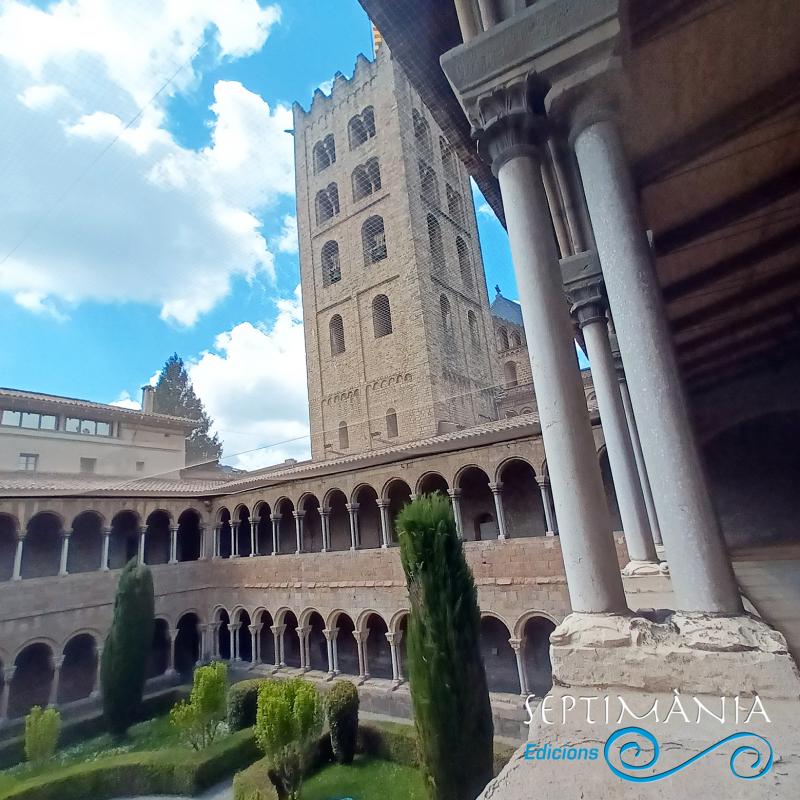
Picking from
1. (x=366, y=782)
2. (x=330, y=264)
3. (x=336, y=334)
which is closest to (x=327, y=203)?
(x=330, y=264)

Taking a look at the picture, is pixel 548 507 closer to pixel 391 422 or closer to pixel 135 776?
pixel 391 422

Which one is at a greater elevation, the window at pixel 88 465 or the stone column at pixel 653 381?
the window at pixel 88 465

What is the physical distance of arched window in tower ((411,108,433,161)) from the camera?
24.9 m

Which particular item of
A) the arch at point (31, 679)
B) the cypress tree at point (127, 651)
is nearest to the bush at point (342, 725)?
the cypress tree at point (127, 651)

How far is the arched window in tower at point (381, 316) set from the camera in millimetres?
22750

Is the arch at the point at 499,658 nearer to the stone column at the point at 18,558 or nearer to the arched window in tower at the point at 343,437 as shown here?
the arched window in tower at the point at 343,437

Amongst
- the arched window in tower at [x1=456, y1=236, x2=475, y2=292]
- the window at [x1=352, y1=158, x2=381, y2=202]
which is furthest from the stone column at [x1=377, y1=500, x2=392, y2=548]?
the window at [x1=352, y1=158, x2=381, y2=202]

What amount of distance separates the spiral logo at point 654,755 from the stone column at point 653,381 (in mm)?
987

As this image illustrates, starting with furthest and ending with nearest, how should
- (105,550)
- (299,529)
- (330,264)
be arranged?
(330,264) → (299,529) → (105,550)

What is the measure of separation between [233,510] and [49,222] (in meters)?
12.0

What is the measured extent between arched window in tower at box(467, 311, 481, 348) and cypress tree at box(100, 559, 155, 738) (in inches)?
678

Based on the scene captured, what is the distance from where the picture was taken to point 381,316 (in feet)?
75.4

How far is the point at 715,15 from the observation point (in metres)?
4.11

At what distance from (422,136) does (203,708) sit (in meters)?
25.6
